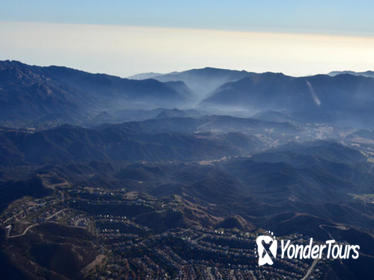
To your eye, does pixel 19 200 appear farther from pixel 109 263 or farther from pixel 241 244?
pixel 241 244

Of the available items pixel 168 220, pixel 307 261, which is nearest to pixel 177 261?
pixel 168 220

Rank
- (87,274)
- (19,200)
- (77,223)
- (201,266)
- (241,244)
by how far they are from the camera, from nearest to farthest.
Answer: (87,274), (201,266), (241,244), (77,223), (19,200)

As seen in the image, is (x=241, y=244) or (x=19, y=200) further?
(x=19, y=200)

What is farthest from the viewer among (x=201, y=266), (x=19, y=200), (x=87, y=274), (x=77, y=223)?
(x=19, y=200)

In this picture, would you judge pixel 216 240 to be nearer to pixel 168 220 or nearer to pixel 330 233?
pixel 168 220

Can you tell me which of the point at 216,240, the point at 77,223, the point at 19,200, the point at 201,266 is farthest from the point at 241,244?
the point at 19,200

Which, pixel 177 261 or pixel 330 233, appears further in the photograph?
pixel 330 233
